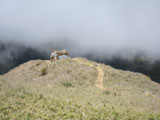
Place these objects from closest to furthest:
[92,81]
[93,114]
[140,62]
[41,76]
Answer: [93,114], [92,81], [41,76], [140,62]

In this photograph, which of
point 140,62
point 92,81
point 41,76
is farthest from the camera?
point 140,62

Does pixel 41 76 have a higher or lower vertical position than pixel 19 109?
lower

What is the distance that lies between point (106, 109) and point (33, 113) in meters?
4.71

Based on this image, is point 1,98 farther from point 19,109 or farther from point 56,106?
point 56,106

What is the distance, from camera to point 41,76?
33781mm

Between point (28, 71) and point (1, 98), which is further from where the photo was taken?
point (28, 71)

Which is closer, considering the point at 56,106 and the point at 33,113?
the point at 33,113

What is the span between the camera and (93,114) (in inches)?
454

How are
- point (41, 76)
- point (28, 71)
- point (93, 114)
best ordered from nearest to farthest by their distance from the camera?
point (93, 114) < point (41, 76) < point (28, 71)

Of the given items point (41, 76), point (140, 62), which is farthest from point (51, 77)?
point (140, 62)

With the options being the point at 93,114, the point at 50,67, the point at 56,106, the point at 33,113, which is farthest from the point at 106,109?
the point at 50,67

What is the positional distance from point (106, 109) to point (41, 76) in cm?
2238

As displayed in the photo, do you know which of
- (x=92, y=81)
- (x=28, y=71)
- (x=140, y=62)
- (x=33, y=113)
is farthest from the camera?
(x=140, y=62)

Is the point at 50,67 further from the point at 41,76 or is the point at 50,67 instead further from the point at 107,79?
the point at 107,79
